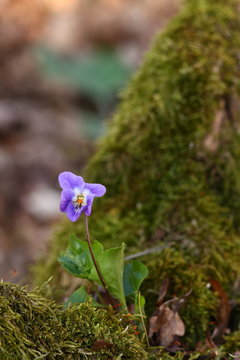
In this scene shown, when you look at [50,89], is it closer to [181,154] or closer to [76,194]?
[181,154]

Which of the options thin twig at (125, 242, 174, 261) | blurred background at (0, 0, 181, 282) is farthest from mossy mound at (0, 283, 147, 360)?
blurred background at (0, 0, 181, 282)

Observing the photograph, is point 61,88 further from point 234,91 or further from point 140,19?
point 234,91

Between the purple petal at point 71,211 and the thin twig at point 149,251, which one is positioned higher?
the purple petal at point 71,211

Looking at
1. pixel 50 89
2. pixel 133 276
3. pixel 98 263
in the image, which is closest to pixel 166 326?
pixel 133 276

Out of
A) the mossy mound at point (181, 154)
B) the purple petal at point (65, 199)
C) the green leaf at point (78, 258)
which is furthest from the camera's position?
the mossy mound at point (181, 154)

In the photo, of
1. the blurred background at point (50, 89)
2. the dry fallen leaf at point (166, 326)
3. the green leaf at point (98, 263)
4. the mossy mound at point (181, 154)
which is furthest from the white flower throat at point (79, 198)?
the blurred background at point (50, 89)

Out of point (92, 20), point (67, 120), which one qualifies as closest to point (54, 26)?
point (92, 20)

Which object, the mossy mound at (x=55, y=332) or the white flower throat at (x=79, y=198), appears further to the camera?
the white flower throat at (x=79, y=198)

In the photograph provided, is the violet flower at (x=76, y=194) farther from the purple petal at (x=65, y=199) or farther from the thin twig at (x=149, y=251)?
the thin twig at (x=149, y=251)
